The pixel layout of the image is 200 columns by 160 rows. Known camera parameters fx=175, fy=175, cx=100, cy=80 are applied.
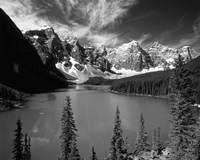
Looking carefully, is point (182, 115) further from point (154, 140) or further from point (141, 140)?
point (154, 140)

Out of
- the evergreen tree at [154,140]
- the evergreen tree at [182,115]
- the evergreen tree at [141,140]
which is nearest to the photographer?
the evergreen tree at [182,115]

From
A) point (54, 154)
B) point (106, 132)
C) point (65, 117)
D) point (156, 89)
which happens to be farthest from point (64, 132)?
point (156, 89)

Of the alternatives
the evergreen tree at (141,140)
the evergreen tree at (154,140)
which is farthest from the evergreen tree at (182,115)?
the evergreen tree at (154,140)

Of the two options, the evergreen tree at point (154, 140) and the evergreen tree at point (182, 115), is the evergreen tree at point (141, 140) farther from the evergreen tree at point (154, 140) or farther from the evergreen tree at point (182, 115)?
the evergreen tree at point (182, 115)

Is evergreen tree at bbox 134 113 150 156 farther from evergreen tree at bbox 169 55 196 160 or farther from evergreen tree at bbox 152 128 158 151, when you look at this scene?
evergreen tree at bbox 169 55 196 160

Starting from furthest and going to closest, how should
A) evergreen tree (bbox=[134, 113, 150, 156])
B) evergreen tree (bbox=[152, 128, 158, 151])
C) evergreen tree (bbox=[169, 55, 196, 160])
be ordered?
evergreen tree (bbox=[152, 128, 158, 151])
evergreen tree (bbox=[134, 113, 150, 156])
evergreen tree (bbox=[169, 55, 196, 160])

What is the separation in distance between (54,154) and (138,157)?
→ 15.8 meters

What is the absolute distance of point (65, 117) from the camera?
78.6 feet

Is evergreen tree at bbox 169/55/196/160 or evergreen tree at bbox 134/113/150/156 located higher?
evergreen tree at bbox 169/55/196/160

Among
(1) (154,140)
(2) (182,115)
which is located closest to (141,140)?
(1) (154,140)

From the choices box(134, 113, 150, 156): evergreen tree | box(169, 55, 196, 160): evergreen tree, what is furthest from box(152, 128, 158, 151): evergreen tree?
box(169, 55, 196, 160): evergreen tree

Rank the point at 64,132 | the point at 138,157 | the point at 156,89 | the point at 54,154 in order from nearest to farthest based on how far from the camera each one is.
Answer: the point at 64,132, the point at 138,157, the point at 54,154, the point at 156,89

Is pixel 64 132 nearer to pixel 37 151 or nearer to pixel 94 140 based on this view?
pixel 37 151

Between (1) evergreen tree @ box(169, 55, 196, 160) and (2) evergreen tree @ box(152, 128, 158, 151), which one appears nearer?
(1) evergreen tree @ box(169, 55, 196, 160)
